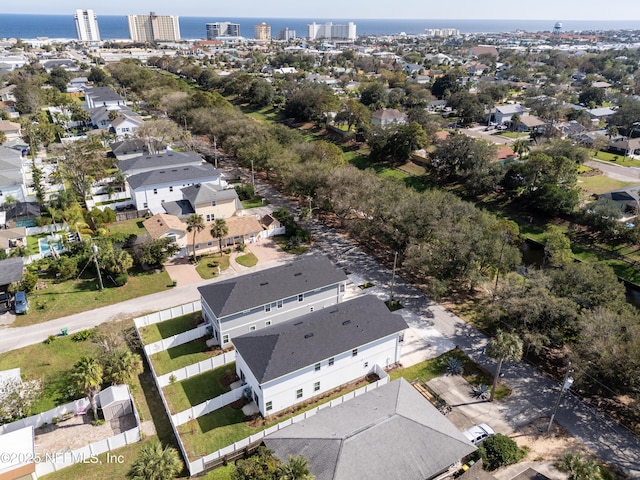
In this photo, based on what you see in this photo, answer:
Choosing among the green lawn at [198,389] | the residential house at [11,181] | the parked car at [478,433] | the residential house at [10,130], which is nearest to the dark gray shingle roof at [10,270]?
the green lawn at [198,389]

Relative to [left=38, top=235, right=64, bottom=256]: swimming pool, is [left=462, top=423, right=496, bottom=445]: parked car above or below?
above

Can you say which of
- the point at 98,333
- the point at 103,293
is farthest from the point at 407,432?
the point at 103,293

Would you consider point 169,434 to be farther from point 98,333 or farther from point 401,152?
point 401,152

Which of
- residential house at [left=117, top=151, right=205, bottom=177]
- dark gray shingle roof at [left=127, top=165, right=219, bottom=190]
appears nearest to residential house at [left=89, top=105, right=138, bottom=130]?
residential house at [left=117, top=151, right=205, bottom=177]

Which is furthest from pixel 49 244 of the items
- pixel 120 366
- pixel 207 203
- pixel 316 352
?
pixel 316 352

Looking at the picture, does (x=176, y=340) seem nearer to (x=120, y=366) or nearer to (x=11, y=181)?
(x=120, y=366)

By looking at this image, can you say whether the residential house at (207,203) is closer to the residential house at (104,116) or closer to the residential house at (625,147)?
the residential house at (104,116)

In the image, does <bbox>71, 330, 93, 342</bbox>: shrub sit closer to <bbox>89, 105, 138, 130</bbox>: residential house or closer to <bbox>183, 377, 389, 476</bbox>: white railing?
<bbox>183, 377, 389, 476</bbox>: white railing
